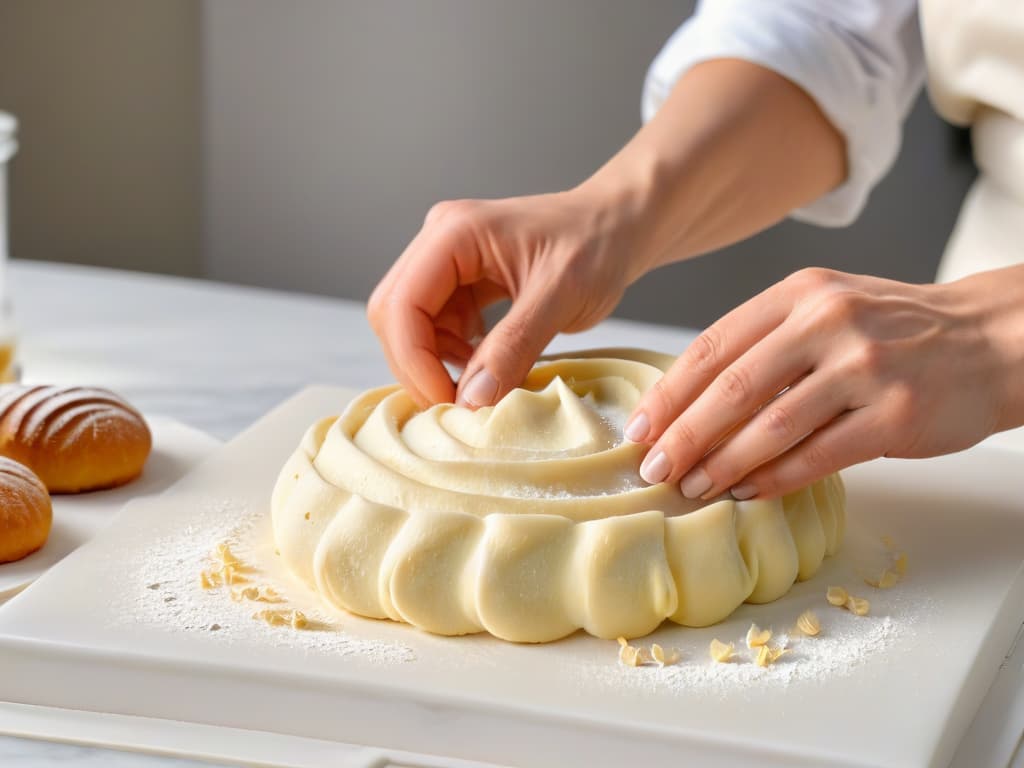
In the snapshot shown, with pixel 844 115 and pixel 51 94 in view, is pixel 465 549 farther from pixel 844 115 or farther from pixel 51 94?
pixel 51 94

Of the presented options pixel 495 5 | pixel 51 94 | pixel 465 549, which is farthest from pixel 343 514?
pixel 51 94

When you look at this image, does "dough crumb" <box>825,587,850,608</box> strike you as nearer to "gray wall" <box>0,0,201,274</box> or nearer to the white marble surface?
the white marble surface

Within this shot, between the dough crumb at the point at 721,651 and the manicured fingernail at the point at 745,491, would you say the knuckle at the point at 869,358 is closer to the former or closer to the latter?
the manicured fingernail at the point at 745,491

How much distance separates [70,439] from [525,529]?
23.2 inches

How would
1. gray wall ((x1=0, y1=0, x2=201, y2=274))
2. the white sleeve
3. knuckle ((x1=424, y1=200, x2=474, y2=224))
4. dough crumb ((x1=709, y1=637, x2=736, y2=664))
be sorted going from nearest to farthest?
dough crumb ((x1=709, y1=637, x2=736, y2=664)), knuckle ((x1=424, y1=200, x2=474, y2=224)), the white sleeve, gray wall ((x1=0, y1=0, x2=201, y2=274))

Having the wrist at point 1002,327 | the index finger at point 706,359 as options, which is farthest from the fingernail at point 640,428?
the wrist at point 1002,327

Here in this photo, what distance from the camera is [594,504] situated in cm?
112

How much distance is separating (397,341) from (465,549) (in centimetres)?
39

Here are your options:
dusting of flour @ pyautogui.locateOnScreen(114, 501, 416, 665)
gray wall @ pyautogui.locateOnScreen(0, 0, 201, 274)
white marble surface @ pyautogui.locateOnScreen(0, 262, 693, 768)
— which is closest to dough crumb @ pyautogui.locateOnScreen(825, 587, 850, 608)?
dusting of flour @ pyautogui.locateOnScreen(114, 501, 416, 665)

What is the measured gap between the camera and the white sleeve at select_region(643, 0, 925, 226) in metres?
1.82

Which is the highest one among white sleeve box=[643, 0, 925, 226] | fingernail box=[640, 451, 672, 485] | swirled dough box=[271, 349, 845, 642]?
white sleeve box=[643, 0, 925, 226]

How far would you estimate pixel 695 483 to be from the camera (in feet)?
3.80

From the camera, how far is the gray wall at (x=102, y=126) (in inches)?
139

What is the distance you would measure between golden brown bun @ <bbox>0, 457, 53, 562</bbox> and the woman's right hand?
0.40 m
